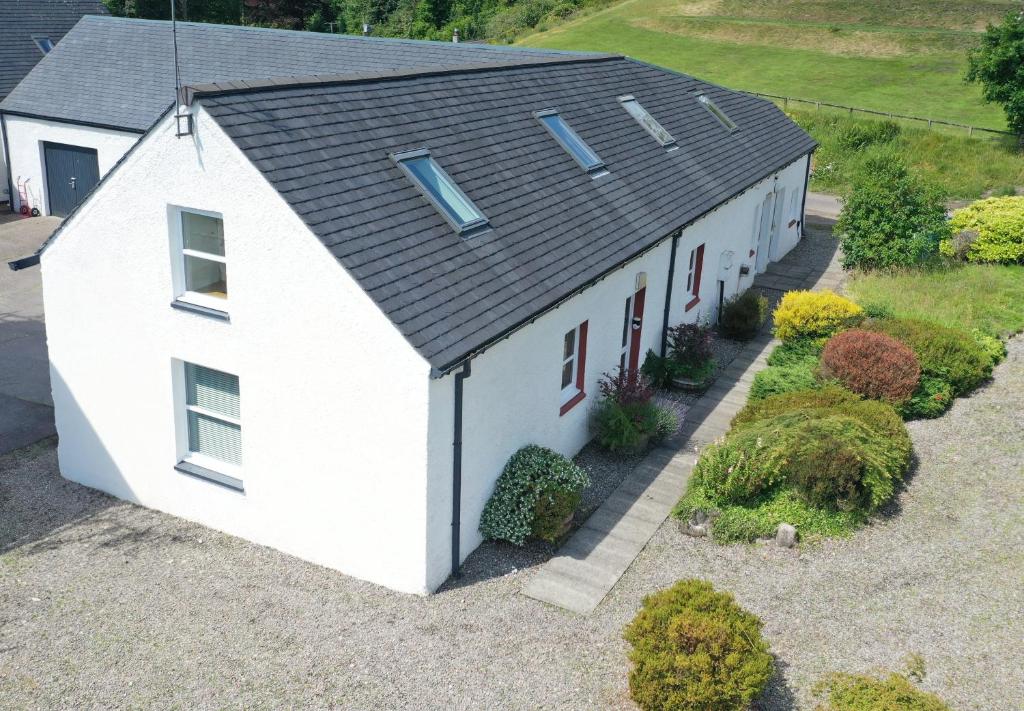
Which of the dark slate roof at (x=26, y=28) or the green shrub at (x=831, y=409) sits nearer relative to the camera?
the green shrub at (x=831, y=409)

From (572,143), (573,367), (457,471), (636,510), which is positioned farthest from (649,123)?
(457,471)

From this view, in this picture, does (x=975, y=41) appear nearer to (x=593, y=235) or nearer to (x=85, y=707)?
(x=593, y=235)

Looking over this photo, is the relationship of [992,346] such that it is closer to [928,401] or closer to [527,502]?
[928,401]

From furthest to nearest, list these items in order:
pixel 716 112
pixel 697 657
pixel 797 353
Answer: pixel 716 112
pixel 797 353
pixel 697 657

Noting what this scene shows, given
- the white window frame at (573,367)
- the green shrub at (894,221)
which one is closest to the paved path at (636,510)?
the white window frame at (573,367)

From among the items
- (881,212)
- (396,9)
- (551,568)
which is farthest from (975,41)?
(551,568)

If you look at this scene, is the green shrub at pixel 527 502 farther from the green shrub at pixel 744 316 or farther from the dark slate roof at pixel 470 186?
the green shrub at pixel 744 316
